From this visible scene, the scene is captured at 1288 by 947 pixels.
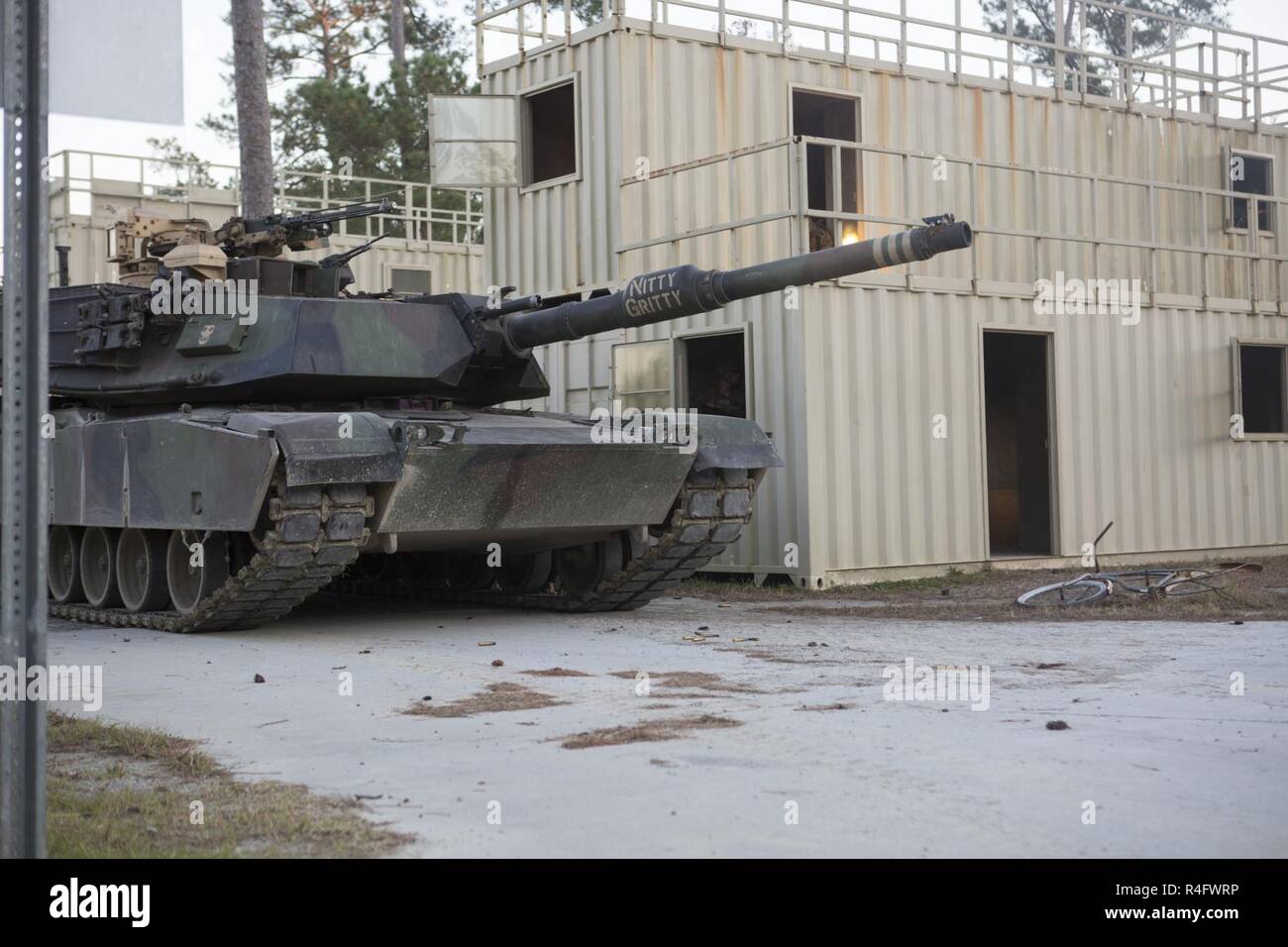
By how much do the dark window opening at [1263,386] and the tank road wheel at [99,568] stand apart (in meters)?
12.9

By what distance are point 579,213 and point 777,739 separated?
11378 millimetres

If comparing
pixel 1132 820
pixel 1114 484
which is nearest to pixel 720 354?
pixel 1114 484

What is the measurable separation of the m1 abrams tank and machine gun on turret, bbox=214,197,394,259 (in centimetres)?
2

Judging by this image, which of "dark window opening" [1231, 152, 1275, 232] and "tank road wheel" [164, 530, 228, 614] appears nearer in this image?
"tank road wheel" [164, 530, 228, 614]

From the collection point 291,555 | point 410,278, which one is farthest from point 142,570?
point 410,278

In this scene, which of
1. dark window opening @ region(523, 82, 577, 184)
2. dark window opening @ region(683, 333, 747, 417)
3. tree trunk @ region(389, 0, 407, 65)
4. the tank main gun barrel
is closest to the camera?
the tank main gun barrel

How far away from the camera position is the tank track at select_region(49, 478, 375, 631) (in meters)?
10.1

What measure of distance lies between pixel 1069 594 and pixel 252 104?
1127 cm

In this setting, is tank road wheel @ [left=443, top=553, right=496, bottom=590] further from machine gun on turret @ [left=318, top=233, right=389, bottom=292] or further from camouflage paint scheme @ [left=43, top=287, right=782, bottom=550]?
machine gun on turret @ [left=318, top=233, right=389, bottom=292]

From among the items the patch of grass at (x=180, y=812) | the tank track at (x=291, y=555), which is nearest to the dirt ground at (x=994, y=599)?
the tank track at (x=291, y=555)

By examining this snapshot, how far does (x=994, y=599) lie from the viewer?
510 inches

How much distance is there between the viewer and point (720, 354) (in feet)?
59.0

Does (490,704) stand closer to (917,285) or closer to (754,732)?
(754,732)

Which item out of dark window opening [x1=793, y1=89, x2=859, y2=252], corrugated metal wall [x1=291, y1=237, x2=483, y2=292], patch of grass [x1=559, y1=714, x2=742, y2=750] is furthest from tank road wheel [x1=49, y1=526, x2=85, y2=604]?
corrugated metal wall [x1=291, y1=237, x2=483, y2=292]
